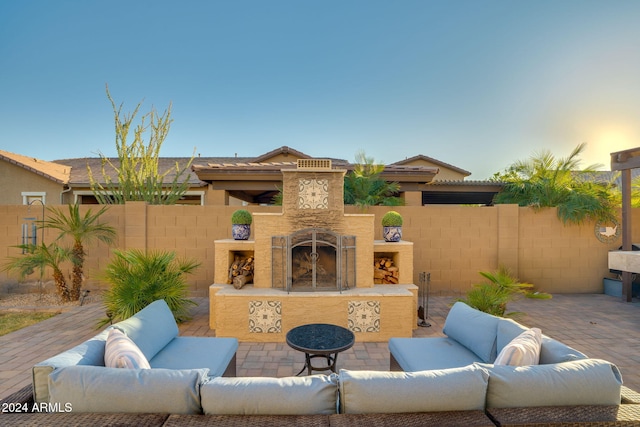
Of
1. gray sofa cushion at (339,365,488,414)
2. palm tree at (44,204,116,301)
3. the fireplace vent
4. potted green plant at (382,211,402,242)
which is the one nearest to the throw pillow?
gray sofa cushion at (339,365,488,414)

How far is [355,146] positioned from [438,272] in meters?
4.32

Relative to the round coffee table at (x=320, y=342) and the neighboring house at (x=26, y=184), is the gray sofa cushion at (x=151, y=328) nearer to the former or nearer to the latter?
the round coffee table at (x=320, y=342)

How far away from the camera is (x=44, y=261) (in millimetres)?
6316

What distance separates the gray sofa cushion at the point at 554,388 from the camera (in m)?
1.80

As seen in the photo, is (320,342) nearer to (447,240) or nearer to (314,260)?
(314,260)

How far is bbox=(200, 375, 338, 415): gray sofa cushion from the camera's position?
66.7 inches

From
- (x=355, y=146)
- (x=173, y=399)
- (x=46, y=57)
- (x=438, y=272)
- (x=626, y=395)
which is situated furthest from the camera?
(x=46, y=57)

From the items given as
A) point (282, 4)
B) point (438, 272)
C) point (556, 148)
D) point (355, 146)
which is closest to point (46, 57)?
point (282, 4)

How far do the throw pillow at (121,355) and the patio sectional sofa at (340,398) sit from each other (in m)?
0.29

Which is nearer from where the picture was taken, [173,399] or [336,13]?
[173,399]

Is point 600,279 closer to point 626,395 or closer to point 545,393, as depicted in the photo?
point 626,395

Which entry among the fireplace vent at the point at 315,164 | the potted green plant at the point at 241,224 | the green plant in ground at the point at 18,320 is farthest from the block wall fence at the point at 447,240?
the fireplace vent at the point at 315,164

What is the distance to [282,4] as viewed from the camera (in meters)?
8.28

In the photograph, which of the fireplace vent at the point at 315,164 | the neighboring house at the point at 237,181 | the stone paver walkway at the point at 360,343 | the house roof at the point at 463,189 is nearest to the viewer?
the stone paver walkway at the point at 360,343
